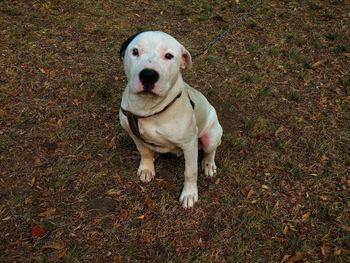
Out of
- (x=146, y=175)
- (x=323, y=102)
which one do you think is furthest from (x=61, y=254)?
(x=323, y=102)

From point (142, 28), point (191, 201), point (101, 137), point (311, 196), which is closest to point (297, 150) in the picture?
point (311, 196)

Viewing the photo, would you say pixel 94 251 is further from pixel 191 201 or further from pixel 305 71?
pixel 305 71

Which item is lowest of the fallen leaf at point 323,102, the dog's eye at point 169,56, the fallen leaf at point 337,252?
the fallen leaf at point 323,102

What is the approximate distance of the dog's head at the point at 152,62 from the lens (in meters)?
3.11

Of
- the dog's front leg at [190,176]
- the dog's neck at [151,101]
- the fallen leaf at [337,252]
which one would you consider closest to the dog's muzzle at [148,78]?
the dog's neck at [151,101]

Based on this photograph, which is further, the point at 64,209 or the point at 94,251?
the point at 64,209

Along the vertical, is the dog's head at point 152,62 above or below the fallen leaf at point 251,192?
above

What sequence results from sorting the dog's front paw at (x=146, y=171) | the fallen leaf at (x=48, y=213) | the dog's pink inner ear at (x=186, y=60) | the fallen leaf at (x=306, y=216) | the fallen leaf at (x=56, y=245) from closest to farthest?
the dog's pink inner ear at (x=186, y=60)
the fallen leaf at (x=56, y=245)
the fallen leaf at (x=48, y=213)
the fallen leaf at (x=306, y=216)
the dog's front paw at (x=146, y=171)

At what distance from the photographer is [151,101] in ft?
11.2

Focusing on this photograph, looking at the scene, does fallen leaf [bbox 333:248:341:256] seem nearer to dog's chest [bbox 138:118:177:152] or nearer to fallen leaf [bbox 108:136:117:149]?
dog's chest [bbox 138:118:177:152]

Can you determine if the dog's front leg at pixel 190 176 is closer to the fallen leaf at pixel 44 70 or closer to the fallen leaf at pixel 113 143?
the fallen leaf at pixel 113 143

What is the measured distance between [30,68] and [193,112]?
326 centimetres

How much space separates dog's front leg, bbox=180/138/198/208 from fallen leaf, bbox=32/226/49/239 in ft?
4.29

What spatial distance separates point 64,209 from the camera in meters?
3.99
